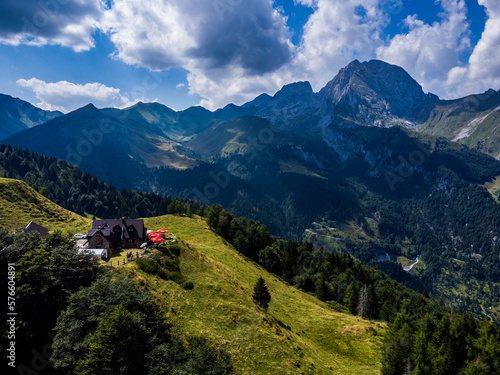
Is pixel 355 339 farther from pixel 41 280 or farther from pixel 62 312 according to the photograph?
pixel 41 280

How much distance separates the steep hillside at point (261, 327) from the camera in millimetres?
39375

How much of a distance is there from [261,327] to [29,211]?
104 meters

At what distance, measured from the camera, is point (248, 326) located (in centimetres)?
4400

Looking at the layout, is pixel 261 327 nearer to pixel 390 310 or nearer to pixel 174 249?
pixel 174 249

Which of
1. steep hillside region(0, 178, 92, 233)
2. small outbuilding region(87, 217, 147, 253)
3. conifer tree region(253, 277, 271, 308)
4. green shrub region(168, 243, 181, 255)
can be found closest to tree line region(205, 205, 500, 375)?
conifer tree region(253, 277, 271, 308)

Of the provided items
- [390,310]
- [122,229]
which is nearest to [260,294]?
[122,229]

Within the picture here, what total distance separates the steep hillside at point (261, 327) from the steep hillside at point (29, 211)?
62.9 m

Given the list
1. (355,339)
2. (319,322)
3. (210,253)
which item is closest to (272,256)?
(210,253)

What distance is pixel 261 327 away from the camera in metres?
44.6

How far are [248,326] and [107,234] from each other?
43662 mm

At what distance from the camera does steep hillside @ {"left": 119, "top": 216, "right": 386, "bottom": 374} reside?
39.4 m

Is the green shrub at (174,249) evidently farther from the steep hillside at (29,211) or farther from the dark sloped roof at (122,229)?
the steep hillside at (29,211)

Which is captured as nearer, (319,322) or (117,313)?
(117,313)

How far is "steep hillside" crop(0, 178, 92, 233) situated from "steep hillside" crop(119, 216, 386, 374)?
206 ft
